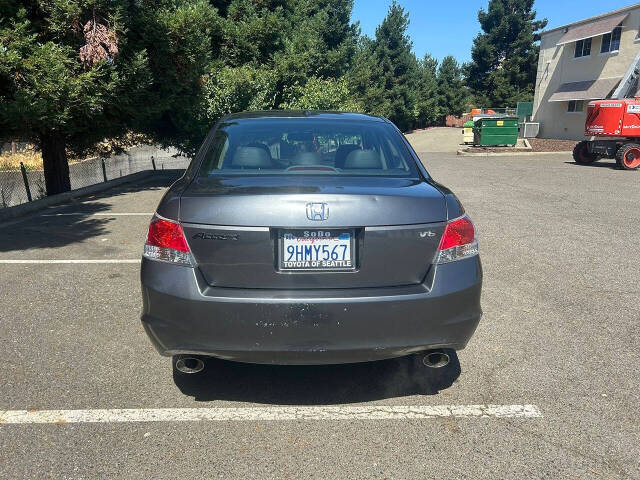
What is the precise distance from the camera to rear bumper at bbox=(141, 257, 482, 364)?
2539 mm

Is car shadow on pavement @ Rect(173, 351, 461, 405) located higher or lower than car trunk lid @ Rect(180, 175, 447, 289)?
lower

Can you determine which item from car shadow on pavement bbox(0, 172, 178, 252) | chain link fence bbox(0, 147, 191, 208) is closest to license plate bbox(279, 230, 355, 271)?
car shadow on pavement bbox(0, 172, 178, 252)

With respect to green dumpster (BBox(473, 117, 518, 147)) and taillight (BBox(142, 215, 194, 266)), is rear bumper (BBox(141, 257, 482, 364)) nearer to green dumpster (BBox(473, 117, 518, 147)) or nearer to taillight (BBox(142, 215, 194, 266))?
taillight (BBox(142, 215, 194, 266))

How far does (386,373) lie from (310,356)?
94 cm

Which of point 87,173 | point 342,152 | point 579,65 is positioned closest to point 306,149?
point 342,152

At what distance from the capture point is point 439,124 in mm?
69500

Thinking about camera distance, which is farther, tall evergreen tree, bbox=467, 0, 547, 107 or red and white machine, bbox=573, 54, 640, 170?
tall evergreen tree, bbox=467, 0, 547, 107

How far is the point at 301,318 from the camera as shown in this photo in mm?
2537

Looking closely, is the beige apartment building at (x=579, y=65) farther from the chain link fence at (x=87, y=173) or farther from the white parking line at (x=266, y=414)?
the white parking line at (x=266, y=414)

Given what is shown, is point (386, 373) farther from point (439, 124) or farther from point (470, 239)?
point (439, 124)

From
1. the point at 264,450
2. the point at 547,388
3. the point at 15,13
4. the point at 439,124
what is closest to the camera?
the point at 264,450

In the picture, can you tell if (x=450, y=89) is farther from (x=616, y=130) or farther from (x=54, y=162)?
(x=54, y=162)

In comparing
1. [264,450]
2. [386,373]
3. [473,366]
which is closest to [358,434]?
[264,450]

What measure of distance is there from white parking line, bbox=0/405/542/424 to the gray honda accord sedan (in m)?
0.40
